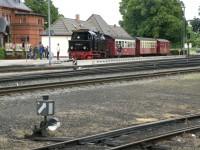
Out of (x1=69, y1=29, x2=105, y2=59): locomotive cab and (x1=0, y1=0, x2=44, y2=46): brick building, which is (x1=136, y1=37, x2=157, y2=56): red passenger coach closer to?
(x1=69, y1=29, x2=105, y2=59): locomotive cab

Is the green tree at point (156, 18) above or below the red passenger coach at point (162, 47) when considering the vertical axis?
above

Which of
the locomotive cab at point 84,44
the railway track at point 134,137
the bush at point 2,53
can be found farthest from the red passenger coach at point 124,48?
the railway track at point 134,137

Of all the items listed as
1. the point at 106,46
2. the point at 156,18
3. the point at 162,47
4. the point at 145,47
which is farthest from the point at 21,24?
the point at 106,46

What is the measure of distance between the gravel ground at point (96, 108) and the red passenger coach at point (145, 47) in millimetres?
49551

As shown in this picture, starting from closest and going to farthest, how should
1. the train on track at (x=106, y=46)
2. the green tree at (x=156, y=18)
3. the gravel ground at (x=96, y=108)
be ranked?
1. the gravel ground at (x=96, y=108)
2. the train on track at (x=106, y=46)
3. the green tree at (x=156, y=18)

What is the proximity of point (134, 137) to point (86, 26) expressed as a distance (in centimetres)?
9058

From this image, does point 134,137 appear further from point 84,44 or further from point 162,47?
point 162,47

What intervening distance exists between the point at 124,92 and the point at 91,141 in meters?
11.1

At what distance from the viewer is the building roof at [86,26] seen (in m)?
88.1

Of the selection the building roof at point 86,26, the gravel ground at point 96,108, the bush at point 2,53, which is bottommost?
the gravel ground at point 96,108

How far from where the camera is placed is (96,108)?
1620cm

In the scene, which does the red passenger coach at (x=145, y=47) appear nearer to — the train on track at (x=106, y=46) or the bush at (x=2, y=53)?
the train on track at (x=106, y=46)

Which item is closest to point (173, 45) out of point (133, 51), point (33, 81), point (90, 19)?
point (90, 19)

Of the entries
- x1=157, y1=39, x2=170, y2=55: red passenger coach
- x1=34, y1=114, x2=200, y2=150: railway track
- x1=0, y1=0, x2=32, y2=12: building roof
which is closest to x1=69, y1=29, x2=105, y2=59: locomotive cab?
x1=157, y1=39, x2=170, y2=55: red passenger coach
